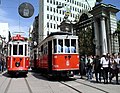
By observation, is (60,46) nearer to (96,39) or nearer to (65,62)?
(65,62)

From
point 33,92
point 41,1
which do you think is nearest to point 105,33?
point 33,92

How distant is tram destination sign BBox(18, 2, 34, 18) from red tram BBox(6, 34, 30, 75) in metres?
2.69

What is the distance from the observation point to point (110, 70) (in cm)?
1290

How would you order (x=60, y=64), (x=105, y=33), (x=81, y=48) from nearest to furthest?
(x=60, y=64) < (x=105, y=33) < (x=81, y=48)

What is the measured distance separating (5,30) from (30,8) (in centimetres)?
6608

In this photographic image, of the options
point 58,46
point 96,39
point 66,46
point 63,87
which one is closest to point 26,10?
point 58,46

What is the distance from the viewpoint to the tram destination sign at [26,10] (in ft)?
51.4

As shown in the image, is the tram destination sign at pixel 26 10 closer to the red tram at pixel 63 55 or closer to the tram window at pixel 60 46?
the red tram at pixel 63 55

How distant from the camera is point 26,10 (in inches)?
625

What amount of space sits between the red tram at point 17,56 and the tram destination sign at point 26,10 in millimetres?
2693

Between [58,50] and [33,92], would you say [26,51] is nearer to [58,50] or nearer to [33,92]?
[58,50]

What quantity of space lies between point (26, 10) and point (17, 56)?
12.4 ft

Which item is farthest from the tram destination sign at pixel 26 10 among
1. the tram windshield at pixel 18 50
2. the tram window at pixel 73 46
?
the tram window at pixel 73 46

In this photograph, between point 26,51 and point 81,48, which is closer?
point 26,51
